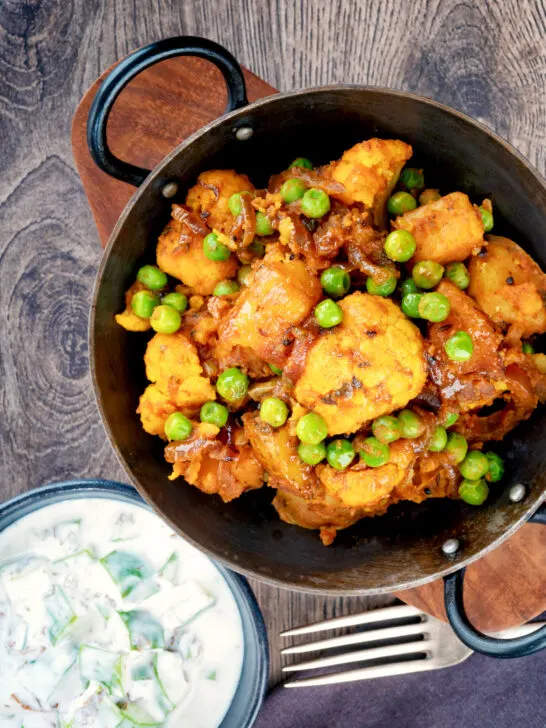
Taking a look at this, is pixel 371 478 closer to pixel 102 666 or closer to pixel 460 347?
pixel 460 347

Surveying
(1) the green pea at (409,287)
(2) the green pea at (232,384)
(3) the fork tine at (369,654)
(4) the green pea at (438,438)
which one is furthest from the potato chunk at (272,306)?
(3) the fork tine at (369,654)

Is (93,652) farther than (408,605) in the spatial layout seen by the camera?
No

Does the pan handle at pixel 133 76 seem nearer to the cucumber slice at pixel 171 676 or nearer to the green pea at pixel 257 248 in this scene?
the green pea at pixel 257 248

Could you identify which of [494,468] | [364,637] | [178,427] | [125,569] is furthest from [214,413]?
[364,637]

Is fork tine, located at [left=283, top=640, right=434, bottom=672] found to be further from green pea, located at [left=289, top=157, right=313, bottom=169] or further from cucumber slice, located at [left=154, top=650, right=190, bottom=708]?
green pea, located at [left=289, top=157, right=313, bottom=169]

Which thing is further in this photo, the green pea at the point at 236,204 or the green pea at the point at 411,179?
the green pea at the point at 411,179

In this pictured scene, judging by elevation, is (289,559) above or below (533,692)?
above

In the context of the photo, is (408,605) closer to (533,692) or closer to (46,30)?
(533,692)

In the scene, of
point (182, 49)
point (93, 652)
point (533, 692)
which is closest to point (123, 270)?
point (182, 49)
